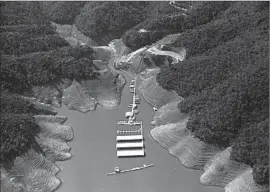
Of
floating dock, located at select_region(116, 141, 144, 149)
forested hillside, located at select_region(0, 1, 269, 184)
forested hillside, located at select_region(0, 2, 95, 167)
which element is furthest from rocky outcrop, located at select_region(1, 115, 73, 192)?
floating dock, located at select_region(116, 141, 144, 149)

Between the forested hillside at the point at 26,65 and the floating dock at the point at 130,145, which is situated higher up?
the forested hillside at the point at 26,65

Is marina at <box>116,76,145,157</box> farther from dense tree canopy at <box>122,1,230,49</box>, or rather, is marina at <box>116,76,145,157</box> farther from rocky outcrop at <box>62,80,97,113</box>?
dense tree canopy at <box>122,1,230,49</box>

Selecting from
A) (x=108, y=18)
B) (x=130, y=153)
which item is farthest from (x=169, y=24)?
(x=130, y=153)

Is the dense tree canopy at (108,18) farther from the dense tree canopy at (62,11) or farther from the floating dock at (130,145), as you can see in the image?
the floating dock at (130,145)

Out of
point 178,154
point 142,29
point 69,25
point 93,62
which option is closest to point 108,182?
point 178,154

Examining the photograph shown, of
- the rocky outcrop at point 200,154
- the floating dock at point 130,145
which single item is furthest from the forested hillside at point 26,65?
the rocky outcrop at point 200,154

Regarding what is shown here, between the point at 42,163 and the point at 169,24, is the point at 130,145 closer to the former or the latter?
the point at 42,163
